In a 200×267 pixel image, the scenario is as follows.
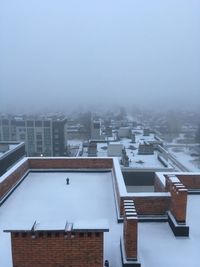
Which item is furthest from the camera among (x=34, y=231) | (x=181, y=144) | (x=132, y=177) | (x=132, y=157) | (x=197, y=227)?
(x=181, y=144)

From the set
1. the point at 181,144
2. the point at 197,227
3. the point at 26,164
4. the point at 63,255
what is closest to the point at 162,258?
the point at 197,227

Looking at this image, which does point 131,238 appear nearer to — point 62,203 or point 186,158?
point 62,203

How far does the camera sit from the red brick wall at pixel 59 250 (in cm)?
598

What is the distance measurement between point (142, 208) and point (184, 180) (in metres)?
2.97

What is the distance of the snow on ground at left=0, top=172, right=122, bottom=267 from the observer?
339 inches

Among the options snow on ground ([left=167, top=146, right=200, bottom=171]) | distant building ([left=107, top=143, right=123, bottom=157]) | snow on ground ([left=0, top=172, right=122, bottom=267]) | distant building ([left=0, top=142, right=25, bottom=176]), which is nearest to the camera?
snow on ground ([left=0, top=172, right=122, bottom=267])

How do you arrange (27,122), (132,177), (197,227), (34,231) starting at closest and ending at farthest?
1. (34,231)
2. (197,227)
3. (132,177)
4. (27,122)

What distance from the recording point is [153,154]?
123ft

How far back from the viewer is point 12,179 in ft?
40.3

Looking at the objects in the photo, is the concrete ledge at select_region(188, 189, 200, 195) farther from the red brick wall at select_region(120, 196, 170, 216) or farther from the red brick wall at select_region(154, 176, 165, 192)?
the red brick wall at select_region(120, 196, 170, 216)

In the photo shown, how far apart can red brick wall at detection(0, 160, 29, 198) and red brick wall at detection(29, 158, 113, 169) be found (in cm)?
63

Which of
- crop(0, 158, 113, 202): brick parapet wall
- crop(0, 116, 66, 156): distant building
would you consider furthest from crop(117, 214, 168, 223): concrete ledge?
crop(0, 116, 66, 156): distant building

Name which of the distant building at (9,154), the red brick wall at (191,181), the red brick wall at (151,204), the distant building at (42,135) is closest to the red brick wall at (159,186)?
the red brick wall at (191,181)

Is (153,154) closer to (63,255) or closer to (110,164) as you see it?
(110,164)
